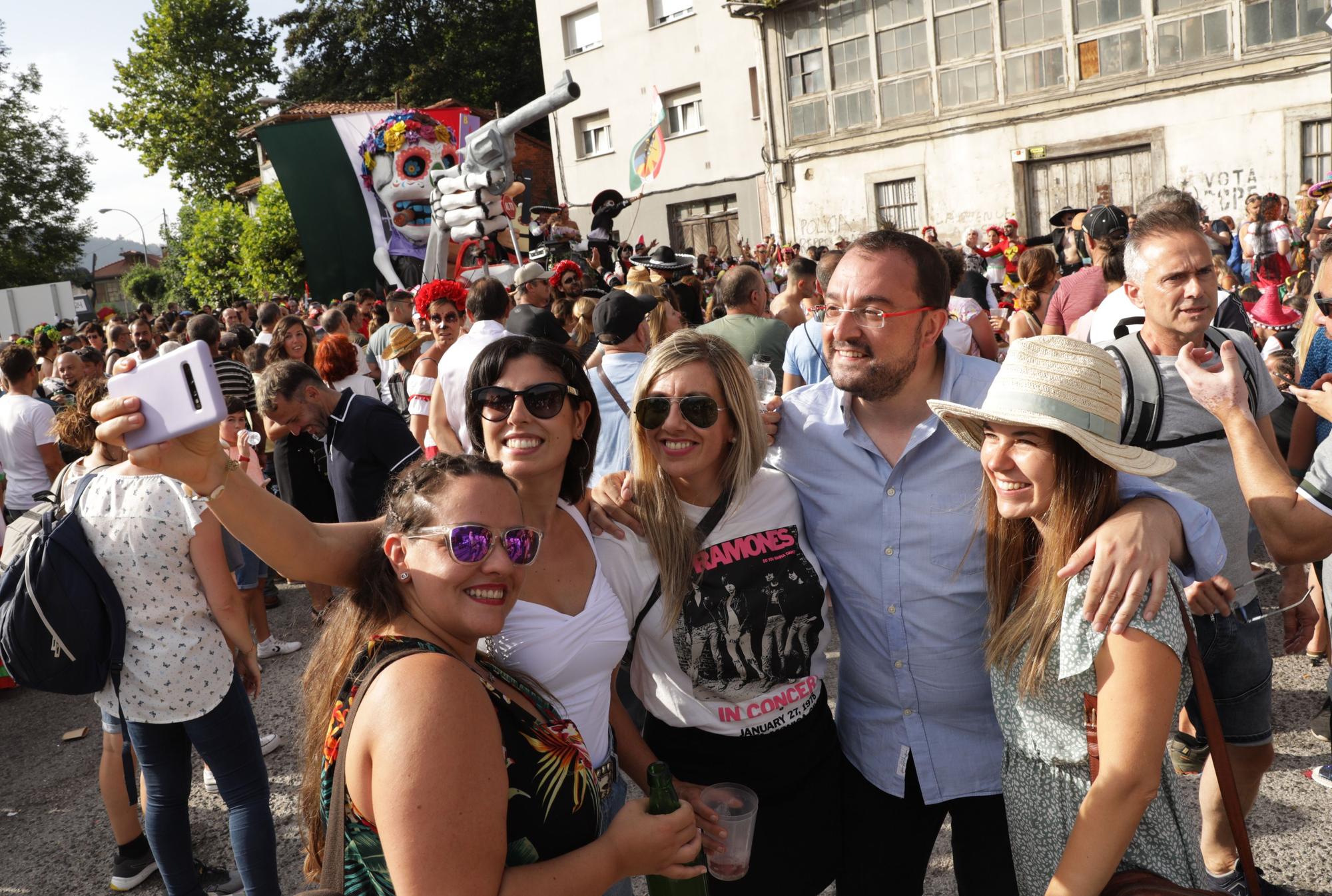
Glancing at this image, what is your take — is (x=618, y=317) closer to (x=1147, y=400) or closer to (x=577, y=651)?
(x=1147, y=400)

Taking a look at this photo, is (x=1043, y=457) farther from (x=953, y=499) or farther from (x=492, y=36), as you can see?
(x=492, y=36)

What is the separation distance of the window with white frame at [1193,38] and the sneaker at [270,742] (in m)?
17.8

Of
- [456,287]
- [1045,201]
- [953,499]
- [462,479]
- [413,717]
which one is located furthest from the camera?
[1045,201]

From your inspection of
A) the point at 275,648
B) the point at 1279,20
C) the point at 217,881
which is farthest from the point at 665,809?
the point at 1279,20

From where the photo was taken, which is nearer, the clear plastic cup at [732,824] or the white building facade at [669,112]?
the clear plastic cup at [732,824]

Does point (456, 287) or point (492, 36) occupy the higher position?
point (492, 36)

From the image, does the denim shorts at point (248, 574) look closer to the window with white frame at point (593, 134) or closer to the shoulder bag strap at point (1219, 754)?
the shoulder bag strap at point (1219, 754)

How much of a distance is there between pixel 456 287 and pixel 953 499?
18.0 ft

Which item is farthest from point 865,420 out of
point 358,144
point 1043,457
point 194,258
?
point 194,258

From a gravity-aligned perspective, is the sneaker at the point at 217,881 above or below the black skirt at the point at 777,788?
below

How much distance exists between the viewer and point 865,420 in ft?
8.30

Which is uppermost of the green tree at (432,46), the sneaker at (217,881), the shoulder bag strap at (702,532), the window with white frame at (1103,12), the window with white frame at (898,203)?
the green tree at (432,46)

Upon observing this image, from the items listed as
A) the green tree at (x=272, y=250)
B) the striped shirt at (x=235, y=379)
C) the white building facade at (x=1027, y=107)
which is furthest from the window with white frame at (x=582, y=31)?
the striped shirt at (x=235, y=379)

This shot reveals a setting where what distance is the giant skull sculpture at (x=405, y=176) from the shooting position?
2384 cm
